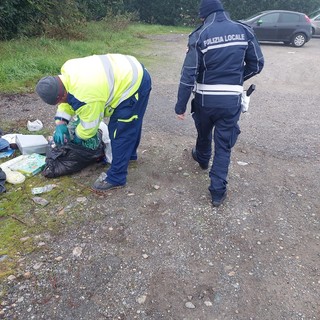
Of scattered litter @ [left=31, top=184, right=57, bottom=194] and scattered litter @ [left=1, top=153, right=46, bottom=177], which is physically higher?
scattered litter @ [left=1, top=153, right=46, bottom=177]

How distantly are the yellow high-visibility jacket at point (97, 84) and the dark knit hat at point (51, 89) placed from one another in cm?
6

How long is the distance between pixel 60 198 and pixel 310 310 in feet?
7.74

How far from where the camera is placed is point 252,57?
3.30m

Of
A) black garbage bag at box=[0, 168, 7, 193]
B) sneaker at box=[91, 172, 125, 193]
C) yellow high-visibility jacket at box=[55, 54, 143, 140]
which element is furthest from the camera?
sneaker at box=[91, 172, 125, 193]

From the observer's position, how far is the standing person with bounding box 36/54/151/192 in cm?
300

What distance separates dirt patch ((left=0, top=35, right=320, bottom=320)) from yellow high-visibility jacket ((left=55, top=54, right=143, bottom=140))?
0.88m

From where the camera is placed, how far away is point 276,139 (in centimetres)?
520

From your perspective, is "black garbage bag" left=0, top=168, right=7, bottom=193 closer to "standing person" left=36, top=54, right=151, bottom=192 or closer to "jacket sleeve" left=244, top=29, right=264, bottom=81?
"standing person" left=36, top=54, right=151, bottom=192

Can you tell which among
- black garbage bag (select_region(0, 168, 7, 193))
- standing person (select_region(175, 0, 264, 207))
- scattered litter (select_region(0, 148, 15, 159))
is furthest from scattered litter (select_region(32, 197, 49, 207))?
standing person (select_region(175, 0, 264, 207))

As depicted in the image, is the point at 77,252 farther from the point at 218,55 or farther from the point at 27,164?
the point at 218,55

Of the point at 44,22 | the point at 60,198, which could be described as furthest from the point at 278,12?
the point at 60,198

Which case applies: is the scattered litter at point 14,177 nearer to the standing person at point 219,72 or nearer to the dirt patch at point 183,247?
the dirt patch at point 183,247

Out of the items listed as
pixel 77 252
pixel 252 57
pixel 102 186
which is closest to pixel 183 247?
pixel 77 252

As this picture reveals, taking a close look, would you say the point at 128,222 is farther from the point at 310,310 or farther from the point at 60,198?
the point at 310,310
